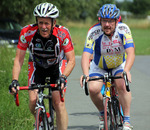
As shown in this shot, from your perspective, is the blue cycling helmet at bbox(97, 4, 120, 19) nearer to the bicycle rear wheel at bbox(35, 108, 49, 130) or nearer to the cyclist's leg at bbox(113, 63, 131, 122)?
the cyclist's leg at bbox(113, 63, 131, 122)

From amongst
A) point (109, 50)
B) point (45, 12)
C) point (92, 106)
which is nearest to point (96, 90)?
point (109, 50)

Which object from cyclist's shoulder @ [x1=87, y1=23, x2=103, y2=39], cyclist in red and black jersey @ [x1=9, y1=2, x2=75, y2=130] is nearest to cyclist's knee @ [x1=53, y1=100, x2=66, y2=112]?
cyclist in red and black jersey @ [x1=9, y1=2, x2=75, y2=130]

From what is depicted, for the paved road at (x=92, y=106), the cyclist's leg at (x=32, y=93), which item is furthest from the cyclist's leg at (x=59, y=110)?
the paved road at (x=92, y=106)

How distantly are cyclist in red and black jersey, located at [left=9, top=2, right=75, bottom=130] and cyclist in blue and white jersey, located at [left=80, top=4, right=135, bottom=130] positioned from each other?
41 cm

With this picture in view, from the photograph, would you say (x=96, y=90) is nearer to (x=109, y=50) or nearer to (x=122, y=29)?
(x=109, y=50)

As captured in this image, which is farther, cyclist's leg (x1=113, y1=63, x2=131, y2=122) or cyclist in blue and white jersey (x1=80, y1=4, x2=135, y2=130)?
cyclist's leg (x1=113, y1=63, x2=131, y2=122)

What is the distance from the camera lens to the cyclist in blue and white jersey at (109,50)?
5.77m

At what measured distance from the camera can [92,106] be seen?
29.1ft

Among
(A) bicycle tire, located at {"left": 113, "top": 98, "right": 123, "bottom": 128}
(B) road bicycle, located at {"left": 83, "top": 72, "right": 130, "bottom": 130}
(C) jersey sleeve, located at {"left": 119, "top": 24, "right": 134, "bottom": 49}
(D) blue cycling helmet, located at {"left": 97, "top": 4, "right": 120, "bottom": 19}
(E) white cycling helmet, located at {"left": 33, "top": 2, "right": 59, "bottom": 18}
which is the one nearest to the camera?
(E) white cycling helmet, located at {"left": 33, "top": 2, "right": 59, "bottom": 18}

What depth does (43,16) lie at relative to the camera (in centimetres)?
518

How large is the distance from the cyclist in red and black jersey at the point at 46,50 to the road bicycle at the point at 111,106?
1.54ft

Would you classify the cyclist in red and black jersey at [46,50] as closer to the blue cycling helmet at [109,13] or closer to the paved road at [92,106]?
the blue cycling helmet at [109,13]

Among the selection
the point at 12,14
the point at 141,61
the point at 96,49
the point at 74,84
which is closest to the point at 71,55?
the point at 96,49

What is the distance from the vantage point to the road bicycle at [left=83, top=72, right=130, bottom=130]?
557 centimetres
